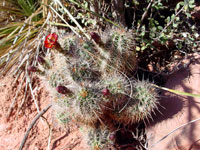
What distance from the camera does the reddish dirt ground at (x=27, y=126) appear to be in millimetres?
2064

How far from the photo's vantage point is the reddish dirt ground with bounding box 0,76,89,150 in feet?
6.77

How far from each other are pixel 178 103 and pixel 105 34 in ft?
3.13

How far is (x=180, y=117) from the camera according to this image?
5.92 feet

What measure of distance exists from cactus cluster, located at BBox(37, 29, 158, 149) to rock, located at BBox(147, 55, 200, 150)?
271 mm

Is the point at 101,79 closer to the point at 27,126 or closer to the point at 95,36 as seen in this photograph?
the point at 95,36

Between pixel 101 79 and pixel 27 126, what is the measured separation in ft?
3.56

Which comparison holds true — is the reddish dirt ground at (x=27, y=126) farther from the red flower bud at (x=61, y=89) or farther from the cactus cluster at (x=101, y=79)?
the red flower bud at (x=61, y=89)

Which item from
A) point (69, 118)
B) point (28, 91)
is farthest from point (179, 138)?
point (28, 91)

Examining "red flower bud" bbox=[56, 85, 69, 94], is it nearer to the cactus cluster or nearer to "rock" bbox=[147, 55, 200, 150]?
the cactus cluster

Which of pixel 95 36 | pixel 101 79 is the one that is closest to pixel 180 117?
pixel 101 79

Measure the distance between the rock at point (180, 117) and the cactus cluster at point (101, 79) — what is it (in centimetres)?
27

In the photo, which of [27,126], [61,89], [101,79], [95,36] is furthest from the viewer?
[27,126]

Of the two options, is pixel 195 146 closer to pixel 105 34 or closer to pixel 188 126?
pixel 188 126

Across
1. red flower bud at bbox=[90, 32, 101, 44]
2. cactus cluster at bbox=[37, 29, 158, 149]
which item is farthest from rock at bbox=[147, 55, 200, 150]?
red flower bud at bbox=[90, 32, 101, 44]
